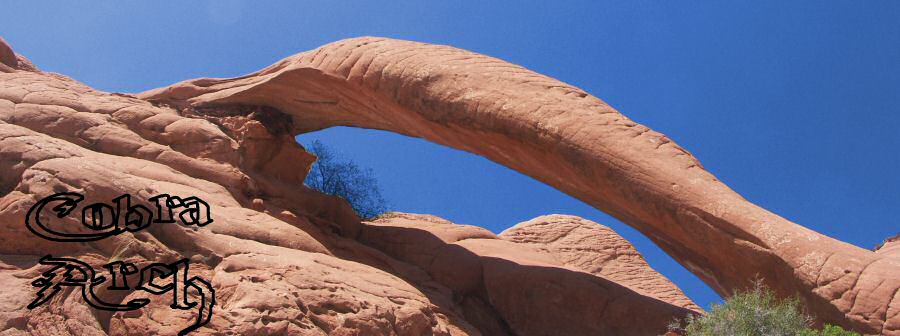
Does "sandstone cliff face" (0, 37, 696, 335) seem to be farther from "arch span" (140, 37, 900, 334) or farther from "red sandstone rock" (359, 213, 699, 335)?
"arch span" (140, 37, 900, 334)

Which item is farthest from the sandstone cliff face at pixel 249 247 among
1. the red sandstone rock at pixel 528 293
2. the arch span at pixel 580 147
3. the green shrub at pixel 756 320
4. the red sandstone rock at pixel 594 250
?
the green shrub at pixel 756 320

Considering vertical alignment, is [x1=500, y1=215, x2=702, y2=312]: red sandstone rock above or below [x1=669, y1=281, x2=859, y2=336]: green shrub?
below

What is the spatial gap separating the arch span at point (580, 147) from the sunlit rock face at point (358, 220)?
26 mm

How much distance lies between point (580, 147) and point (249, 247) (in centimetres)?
420

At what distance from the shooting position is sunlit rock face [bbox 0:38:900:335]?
7.68 metres

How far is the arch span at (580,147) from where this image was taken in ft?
29.0

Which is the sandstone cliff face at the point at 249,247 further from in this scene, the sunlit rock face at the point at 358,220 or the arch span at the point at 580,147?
the arch span at the point at 580,147

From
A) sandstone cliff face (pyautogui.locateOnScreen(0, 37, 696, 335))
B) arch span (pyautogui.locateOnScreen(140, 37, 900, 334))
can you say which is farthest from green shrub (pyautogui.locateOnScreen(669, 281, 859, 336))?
sandstone cliff face (pyautogui.locateOnScreen(0, 37, 696, 335))

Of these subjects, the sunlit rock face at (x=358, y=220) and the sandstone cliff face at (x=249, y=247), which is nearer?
the sandstone cliff face at (x=249, y=247)

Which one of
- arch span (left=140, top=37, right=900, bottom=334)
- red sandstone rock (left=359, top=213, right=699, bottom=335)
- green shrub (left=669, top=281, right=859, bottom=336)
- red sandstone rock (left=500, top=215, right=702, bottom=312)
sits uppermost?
arch span (left=140, top=37, right=900, bottom=334)

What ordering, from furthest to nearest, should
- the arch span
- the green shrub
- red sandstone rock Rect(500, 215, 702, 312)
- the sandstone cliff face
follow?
red sandstone rock Rect(500, 215, 702, 312) < the arch span < the green shrub < the sandstone cliff face

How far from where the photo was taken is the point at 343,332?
301 inches

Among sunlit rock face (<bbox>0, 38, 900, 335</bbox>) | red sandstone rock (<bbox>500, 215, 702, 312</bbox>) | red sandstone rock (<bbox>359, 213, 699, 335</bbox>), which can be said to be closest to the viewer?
sunlit rock face (<bbox>0, 38, 900, 335</bbox>)

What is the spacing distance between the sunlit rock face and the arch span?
26mm
